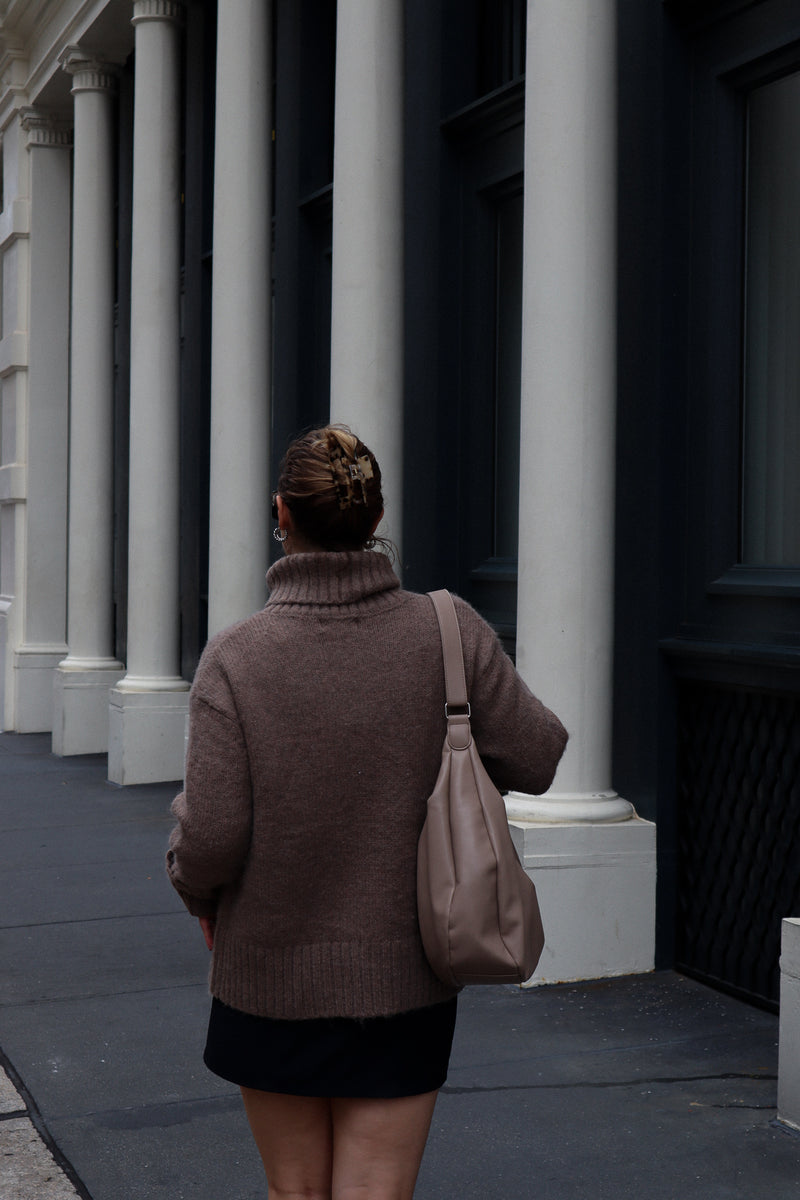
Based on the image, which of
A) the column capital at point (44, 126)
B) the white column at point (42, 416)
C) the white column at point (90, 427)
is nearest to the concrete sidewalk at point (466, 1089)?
the white column at point (90, 427)

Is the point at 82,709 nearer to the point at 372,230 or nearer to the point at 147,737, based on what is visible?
the point at 147,737

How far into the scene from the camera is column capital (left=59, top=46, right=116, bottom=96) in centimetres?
1308

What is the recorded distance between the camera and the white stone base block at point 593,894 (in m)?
5.54

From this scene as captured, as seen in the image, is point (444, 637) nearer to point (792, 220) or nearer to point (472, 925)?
point (472, 925)

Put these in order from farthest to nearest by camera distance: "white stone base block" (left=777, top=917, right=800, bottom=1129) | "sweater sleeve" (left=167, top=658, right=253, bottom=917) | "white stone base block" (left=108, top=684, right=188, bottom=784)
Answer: "white stone base block" (left=108, top=684, right=188, bottom=784)
"white stone base block" (left=777, top=917, right=800, bottom=1129)
"sweater sleeve" (left=167, top=658, right=253, bottom=917)

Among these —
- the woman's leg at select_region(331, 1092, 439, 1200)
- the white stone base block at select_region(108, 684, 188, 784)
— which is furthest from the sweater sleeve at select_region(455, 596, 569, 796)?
the white stone base block at select_region(108, 684, 188, 784)

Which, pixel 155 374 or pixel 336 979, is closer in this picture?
pixel 336 979

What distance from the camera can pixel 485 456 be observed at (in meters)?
7.43

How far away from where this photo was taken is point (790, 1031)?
4.06m

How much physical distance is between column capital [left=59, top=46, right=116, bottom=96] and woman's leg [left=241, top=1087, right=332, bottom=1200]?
486 inches

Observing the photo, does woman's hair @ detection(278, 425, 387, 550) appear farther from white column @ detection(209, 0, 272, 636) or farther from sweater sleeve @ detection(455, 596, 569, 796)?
white column @ detection(209, 0, 272, 636)

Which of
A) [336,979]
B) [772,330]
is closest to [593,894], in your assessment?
[772,330]

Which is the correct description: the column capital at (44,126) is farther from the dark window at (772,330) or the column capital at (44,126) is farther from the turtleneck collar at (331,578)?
the turtleneck collar at (331,578)

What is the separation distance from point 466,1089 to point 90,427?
10.2 m
